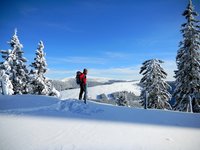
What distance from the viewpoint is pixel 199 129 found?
1019 cm

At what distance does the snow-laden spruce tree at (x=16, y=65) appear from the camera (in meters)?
34.0

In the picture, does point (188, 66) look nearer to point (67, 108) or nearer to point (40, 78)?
point (67, 108)

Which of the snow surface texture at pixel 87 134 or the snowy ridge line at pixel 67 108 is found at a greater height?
the snowy ridge line at pixel 67 108

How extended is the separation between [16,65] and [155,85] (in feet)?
68.2

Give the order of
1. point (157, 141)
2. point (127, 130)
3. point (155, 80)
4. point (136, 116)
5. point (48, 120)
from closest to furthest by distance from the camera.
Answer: point (157, 141) < point (127, 130) < point (48, 120) < point (136, 116) < point (155, 80)

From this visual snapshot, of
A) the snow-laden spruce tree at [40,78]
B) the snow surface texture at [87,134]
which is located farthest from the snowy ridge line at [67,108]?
the snow-laden spruce tree at [40,78]

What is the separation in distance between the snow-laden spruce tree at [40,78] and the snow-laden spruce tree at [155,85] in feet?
46.5

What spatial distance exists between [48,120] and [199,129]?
6684 millimetres

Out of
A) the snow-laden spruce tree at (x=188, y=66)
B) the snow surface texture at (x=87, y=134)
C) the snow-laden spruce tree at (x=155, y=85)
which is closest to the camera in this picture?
the snow surface texture at (x=87, y=134)

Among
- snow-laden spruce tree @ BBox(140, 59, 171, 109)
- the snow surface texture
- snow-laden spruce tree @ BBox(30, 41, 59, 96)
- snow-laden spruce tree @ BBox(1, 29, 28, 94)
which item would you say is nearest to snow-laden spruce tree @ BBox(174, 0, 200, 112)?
snow-laden spruce tree @ BBox(140, 59, 171, 109)

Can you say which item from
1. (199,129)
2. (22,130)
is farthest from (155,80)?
(22,130)

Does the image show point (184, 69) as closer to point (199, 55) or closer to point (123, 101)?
point (199, 55)

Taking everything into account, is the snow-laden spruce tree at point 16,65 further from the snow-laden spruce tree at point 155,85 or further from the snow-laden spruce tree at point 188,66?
the snow-laden spruce tree at point 188,66

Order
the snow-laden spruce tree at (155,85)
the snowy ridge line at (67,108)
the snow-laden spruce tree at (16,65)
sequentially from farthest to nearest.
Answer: the snow-laden spruce tree at (16,65) → the snow-laden spruce tree at (155,85) → the snowy ridge line at (67,108)
